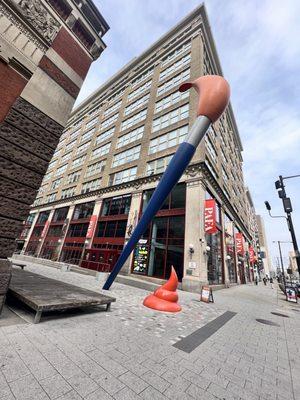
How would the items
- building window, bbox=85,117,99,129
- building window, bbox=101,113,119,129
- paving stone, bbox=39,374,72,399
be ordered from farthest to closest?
building window, bbox=85,117,99,129
building window, bbox=101,113,119,129
paving stone, bbox=39,374,72,399

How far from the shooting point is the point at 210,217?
17.2 meters

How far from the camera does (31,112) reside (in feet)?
16.5

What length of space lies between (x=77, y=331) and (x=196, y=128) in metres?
5.98

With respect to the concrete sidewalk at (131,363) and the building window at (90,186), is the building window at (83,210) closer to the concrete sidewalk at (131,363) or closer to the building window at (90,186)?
the building window at (90,186)

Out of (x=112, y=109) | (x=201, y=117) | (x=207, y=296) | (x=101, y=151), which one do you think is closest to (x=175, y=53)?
(x=112, y=109)

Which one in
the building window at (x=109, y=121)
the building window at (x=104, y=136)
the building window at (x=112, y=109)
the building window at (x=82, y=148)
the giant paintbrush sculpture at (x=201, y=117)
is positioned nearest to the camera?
the giant paintbrush sculpture at (x=201, y=117)

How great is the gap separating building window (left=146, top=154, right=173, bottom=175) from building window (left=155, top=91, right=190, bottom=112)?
804 cm

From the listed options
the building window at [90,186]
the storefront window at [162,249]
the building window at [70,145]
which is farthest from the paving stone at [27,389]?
the building window at [70,145]

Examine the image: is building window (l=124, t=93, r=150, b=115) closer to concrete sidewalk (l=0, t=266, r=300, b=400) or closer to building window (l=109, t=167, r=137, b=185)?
building window (l=109, t=167, r=137, b=185)

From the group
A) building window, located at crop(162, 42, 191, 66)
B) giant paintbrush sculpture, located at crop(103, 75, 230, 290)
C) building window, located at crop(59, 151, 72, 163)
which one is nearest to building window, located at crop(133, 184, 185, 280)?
giant paintbrush sculpture, located at crop(103, 75, 230, 290)

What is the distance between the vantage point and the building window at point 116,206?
24047 mm

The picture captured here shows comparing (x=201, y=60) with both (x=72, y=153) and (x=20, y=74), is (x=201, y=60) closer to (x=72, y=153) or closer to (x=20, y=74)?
(x=20, y=74)

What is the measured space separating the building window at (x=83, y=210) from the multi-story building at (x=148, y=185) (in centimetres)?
16

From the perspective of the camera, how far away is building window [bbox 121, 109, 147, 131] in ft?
95.6
